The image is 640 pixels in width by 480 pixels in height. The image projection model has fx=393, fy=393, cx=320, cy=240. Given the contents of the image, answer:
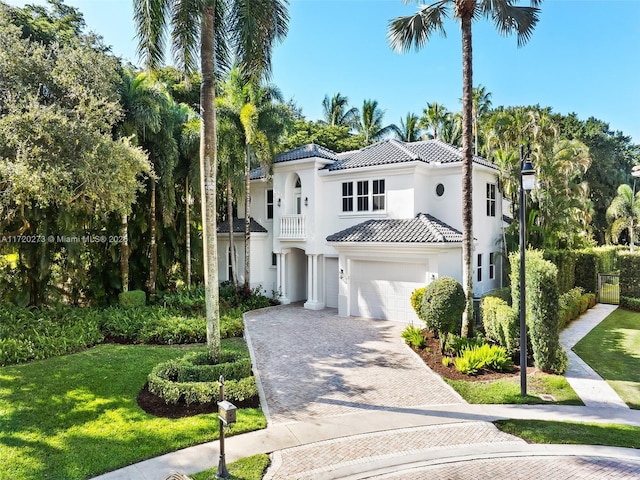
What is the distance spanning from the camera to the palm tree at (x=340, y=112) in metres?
42.8

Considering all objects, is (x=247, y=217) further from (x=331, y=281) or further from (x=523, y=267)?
(x=523, y=267)

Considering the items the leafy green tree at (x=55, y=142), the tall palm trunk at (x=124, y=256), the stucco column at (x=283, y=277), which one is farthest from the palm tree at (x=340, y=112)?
the leafy green tree at (x=55, y=142)

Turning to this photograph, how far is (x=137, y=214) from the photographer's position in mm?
18578

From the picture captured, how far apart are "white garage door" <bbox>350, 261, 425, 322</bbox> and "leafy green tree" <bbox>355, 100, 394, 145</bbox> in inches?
1001

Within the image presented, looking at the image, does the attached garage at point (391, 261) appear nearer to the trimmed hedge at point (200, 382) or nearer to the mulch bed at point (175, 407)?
the trimmed hedge at point (200, 382)

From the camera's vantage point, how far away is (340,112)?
4306cm

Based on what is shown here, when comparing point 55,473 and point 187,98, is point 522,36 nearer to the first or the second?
point 55,473

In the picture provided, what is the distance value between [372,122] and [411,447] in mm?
37664

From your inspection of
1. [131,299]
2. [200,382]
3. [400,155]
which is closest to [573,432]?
[200,382]

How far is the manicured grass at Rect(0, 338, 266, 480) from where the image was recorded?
652 cm

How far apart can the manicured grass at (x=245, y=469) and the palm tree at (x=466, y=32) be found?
832 cm

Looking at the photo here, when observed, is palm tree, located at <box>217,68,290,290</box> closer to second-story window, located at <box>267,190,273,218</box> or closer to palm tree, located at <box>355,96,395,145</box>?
second-story window, located at <box>267,190,273,218</box>

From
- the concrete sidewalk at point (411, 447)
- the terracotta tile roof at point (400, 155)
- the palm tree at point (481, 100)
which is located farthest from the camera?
the palm tree at point (481, 100)

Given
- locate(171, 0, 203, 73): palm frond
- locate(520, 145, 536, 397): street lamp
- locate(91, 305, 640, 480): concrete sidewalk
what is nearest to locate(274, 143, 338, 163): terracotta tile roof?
locate(171, 0, 203, 73): palm frond
